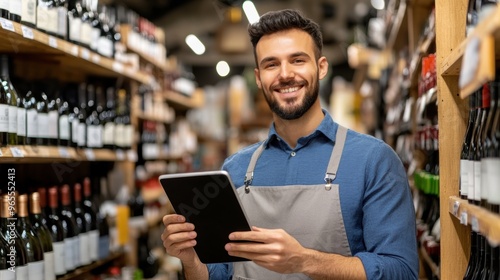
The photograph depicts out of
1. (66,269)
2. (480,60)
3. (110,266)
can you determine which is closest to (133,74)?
(110,266)

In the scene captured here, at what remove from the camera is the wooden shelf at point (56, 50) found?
2.79 meters

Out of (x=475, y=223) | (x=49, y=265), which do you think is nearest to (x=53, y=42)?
(x=49, y=265)

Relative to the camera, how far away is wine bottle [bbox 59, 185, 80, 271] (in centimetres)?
361

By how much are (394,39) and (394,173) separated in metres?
3.05

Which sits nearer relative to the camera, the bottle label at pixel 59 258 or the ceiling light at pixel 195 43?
the bottle label at pixel 59 258

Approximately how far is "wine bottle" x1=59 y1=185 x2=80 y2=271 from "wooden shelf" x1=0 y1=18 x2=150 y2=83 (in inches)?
29.7

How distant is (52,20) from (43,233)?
3.59ft

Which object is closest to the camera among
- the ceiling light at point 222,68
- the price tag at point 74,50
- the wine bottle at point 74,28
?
the price tag at point 74,50

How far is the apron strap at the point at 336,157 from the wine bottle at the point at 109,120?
250 centimetres

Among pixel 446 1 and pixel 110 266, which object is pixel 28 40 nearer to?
pixel 446 1

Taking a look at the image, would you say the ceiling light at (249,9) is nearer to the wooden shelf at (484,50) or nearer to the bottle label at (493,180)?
the bottle label at (493,180)

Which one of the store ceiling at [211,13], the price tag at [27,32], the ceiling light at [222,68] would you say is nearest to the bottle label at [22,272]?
the price tag at [27,32]

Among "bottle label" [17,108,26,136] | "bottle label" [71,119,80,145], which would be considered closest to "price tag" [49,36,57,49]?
"bottle label" [17,108,26,136]

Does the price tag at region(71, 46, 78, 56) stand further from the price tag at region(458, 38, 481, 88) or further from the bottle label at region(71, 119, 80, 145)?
the price tag at region(458, 38, 481, 88)
